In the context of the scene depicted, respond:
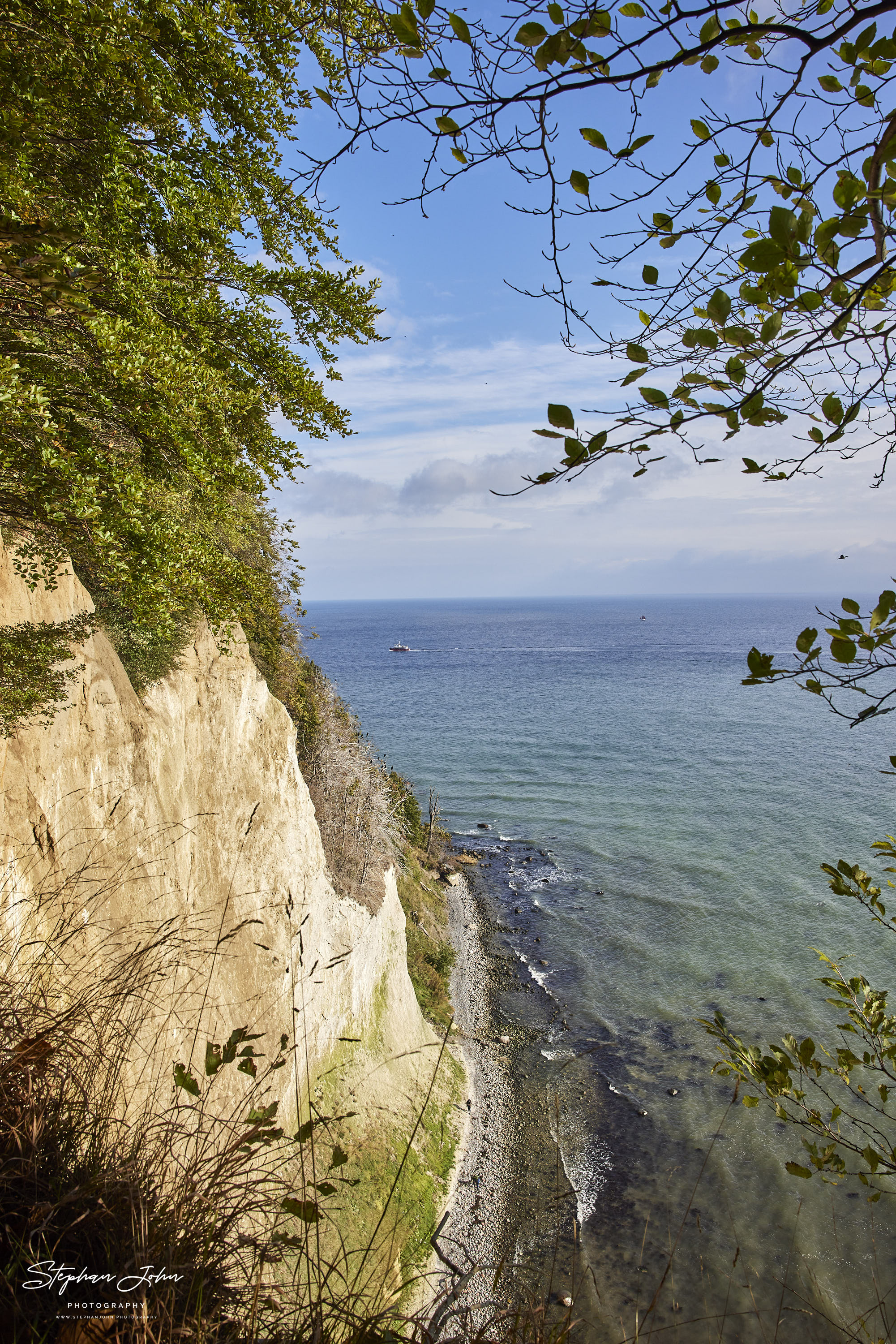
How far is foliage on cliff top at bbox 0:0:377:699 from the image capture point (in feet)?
14.8

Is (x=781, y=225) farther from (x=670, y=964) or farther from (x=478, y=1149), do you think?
(x=670, y=964)

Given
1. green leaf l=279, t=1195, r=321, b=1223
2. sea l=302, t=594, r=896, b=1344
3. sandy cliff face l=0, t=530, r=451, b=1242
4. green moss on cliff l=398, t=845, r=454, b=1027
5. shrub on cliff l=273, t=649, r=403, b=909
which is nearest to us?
green leaf l=279, t=1195, r=321, b=1223

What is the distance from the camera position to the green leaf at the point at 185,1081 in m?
2.29

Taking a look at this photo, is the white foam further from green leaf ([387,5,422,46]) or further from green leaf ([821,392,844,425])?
green leaf ([387,5,422,46])

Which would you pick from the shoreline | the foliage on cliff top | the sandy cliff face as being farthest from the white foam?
the foliage on cliff top

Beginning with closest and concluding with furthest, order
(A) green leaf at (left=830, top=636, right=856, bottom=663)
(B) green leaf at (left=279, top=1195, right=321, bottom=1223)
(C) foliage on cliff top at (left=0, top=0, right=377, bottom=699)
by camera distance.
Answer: (B) green leaf at (left=279, top=1195, right=321, bottom=1223) < (A) green leaf at (left=830, top=636, right=856, bottom=663) < (C) foliage on cliff top at (left=0, top=0, right=377, bottom=699)

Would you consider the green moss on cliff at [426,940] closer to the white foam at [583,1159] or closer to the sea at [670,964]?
the sea at [670,964]

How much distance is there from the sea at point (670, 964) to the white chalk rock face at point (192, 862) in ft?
12.0

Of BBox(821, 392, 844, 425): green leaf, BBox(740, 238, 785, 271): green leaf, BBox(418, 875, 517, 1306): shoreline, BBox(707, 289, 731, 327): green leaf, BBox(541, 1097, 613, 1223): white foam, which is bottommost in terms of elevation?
BBox(541, 1097, 613, 1223): white foam

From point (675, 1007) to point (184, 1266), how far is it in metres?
21.5

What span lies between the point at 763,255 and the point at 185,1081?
11.4ft

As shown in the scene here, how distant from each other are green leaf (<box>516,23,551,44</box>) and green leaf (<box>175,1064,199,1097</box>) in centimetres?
379

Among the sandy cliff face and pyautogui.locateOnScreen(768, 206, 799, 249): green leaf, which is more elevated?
pyautogui.locateOnScreen(768, 206, 799, 249): green leaf

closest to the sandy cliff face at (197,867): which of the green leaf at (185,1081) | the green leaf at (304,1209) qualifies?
the green leaf at (185,1081)
